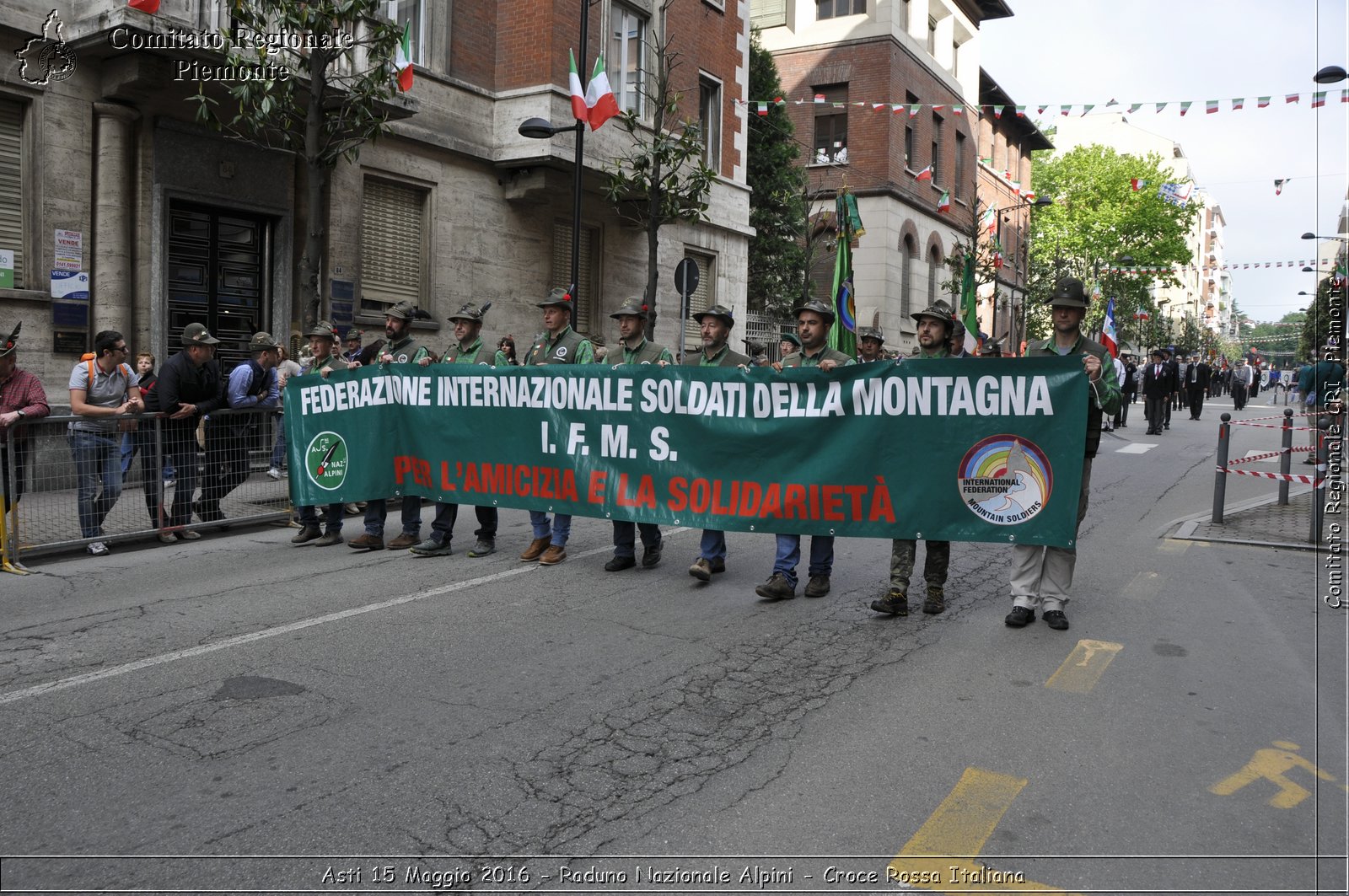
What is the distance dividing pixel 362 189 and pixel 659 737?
46.1 ft

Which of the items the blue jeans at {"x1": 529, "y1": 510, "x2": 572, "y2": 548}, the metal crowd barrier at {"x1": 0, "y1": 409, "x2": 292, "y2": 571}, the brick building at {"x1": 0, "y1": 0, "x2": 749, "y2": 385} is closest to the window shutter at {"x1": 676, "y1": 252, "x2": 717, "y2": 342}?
the brick building at {"x1": 0, "y1": 0, "x2": 749, "y2": 385}

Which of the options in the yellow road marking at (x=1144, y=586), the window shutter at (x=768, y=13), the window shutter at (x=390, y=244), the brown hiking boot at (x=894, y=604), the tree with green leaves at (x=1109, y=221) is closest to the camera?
the brown hiking boot at (x=894, y=604)

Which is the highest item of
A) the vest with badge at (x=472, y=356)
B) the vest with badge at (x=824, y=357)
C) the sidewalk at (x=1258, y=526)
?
the vest with badge at (x=472, y=356)

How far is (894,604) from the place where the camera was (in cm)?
642

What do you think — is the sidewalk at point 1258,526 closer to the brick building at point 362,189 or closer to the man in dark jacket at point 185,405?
the man in dark jacket at point 185,405

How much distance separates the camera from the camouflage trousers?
6539 mm

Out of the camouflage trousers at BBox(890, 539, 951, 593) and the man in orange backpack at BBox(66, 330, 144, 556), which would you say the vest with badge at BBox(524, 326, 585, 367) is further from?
the man in orange backpack at BBox(66, 330, 144, 556)

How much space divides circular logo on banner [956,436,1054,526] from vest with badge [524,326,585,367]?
3.33 meters

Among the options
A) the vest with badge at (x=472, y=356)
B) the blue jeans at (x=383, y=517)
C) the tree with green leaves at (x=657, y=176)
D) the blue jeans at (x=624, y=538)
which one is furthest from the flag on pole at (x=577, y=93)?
the blue jeans at (x=624, y=538)

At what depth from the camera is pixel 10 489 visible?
812 cm

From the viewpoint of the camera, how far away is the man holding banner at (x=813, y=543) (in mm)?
6871

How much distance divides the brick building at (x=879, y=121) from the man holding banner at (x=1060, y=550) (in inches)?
1076

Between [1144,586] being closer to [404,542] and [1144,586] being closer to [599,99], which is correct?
[404,542]

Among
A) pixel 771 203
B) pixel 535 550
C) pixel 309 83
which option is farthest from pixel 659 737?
pixel 771 203
